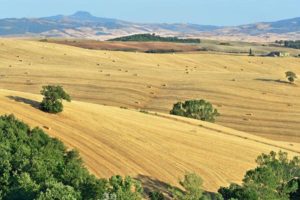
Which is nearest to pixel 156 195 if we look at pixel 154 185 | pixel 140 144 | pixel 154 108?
pixel 154 185

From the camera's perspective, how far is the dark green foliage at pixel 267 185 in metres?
36.8

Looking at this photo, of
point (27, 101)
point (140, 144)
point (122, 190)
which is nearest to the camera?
point (122, 190)

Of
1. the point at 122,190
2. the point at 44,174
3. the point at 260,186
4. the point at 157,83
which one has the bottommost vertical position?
the point at 157,83

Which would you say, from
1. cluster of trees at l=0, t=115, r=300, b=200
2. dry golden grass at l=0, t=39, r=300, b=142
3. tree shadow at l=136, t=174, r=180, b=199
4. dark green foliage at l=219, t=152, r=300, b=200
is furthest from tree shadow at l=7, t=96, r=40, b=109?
dry golden grass at l=0, t=39, r=300, b=142

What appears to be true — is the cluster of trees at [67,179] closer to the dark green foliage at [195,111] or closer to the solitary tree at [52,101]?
the solitary tree at [52,101]

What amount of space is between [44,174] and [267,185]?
1357 centimetres

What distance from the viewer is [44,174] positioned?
110 ft

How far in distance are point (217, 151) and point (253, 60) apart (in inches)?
4371

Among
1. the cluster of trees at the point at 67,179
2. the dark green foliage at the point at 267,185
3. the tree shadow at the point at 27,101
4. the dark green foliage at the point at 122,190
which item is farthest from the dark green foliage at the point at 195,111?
the dark green foliage at the point at 122,190

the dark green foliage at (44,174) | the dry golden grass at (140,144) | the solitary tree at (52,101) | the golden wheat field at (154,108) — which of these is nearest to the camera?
the dark green foliage at (44,174)

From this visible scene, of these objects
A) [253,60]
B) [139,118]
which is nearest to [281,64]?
[253,60]

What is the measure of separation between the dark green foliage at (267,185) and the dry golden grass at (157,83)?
38.2 meters

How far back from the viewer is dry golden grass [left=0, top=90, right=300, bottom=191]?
147ft

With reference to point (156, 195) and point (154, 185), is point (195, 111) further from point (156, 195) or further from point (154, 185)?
point (156, 195)
